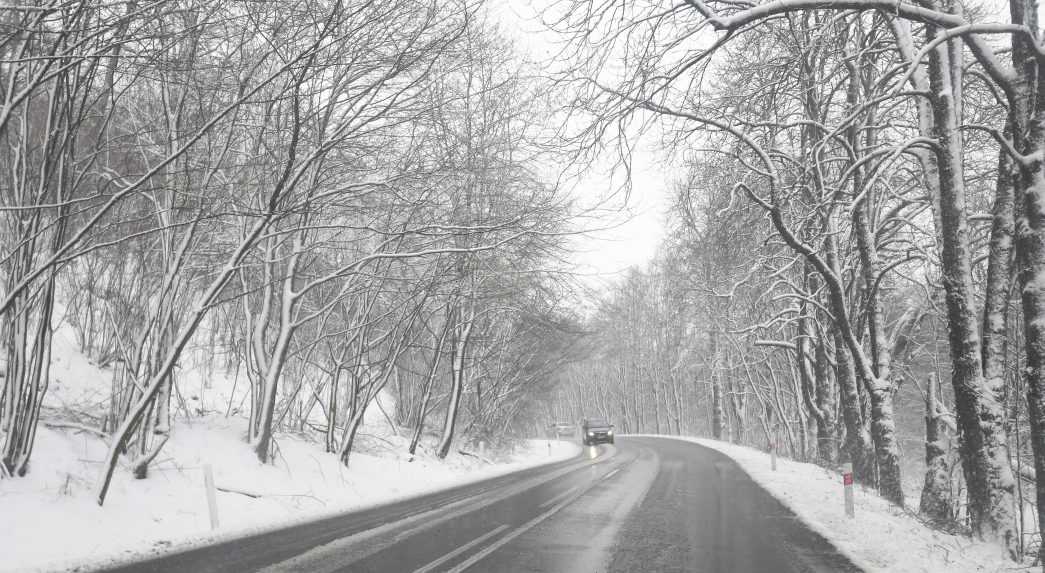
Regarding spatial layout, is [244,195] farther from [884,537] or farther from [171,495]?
[884,537]

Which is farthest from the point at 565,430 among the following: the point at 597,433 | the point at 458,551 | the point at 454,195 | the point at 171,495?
the point at 458,551

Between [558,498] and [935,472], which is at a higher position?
[935,472]

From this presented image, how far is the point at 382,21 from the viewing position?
8.91 meters

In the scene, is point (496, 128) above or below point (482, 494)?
above

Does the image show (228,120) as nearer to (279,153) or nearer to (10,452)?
(279,153)

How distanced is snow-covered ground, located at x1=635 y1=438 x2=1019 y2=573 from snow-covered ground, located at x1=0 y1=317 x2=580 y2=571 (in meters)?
7.64

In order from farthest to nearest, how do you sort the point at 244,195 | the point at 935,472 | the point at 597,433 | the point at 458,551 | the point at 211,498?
the point at 597,433 → the point at 244,195 → the point at 935,472 → the point at 211,498 → the point at 458,551

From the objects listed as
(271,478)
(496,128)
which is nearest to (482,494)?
(271,478)

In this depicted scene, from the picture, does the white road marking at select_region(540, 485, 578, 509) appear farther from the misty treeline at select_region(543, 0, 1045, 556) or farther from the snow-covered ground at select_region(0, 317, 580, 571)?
the misty treeline at select_region(543, 0, 1045, 556)

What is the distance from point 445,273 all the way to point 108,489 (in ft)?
26.1

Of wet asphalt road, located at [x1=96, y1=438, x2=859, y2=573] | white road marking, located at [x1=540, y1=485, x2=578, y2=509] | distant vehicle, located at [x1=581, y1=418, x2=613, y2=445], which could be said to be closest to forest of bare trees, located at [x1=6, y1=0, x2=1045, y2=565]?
wet asphalt road, located at [x1=96, y1=438, x2=859, y2=573]

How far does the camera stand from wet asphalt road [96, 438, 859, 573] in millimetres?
6691

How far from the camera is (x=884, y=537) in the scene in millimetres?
8109

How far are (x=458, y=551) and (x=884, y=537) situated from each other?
524 cm
